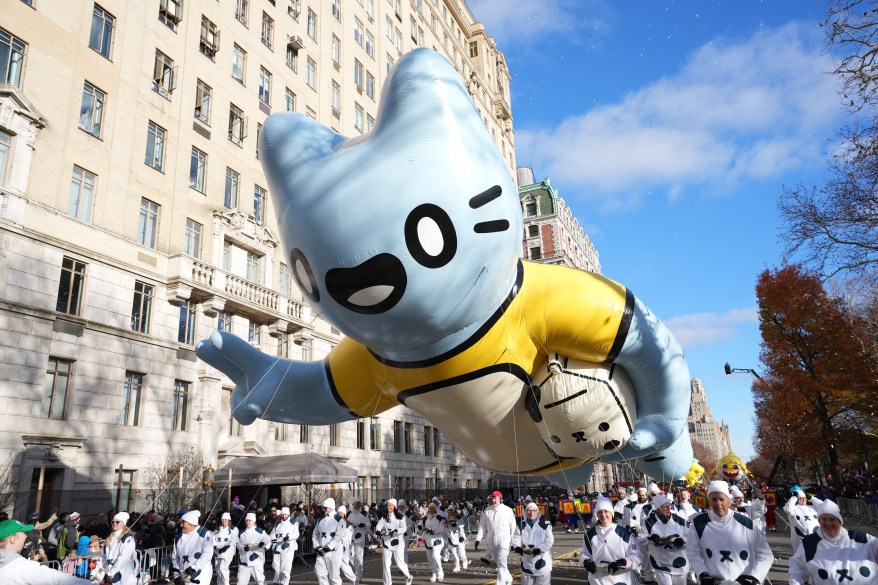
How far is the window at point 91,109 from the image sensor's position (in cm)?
1756

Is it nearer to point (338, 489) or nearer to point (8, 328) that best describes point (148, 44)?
point (8, 328)

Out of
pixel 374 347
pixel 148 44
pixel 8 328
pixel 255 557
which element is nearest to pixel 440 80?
pixel 374 347

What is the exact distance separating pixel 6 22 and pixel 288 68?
43.1 feet

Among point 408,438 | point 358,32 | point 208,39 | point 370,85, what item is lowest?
point 408,438

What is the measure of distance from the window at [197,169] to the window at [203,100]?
1281 mm

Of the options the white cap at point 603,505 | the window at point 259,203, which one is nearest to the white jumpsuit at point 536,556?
the white cap at point 603,505

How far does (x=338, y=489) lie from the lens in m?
24.9

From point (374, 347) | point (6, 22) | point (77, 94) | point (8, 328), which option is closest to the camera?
point (374, 347)

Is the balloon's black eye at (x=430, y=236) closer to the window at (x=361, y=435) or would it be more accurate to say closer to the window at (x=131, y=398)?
the window at (x=131, y=398)

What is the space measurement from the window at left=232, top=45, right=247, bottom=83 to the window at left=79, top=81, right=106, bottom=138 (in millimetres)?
6762

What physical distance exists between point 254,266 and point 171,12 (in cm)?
896

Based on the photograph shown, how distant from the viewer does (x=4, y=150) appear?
1517 centimetres

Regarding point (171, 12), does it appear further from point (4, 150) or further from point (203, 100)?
point (4, 150)

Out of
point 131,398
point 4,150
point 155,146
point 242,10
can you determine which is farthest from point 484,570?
point 242,10
